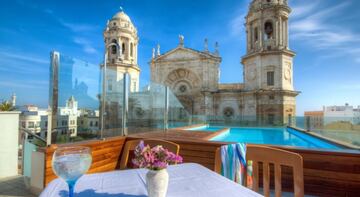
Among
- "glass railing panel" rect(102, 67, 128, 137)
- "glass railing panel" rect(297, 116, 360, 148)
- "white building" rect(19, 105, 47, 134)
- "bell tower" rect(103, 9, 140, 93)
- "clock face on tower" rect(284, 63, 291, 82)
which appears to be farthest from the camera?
"bell tower" rect(103, 9, 140, 93)

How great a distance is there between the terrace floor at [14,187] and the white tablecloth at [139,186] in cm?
236

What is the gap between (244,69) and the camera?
22.8 metres

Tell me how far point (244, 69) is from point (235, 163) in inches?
893

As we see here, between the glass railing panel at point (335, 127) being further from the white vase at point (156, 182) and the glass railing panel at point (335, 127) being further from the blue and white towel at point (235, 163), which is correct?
the white vase at point (156, 182)

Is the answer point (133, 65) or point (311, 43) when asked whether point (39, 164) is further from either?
point (133, 65)

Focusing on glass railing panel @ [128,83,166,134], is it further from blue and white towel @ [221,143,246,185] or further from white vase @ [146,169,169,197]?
white vase @ [146,169,169,197]

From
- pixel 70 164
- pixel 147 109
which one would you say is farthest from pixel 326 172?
pixel 147 109

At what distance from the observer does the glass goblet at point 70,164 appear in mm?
876

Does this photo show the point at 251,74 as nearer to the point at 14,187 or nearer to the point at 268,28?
the point at 268,28

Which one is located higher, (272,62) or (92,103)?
(272,62)

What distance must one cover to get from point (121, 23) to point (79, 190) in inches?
982

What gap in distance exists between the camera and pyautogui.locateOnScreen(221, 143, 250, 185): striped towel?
5.21 ft

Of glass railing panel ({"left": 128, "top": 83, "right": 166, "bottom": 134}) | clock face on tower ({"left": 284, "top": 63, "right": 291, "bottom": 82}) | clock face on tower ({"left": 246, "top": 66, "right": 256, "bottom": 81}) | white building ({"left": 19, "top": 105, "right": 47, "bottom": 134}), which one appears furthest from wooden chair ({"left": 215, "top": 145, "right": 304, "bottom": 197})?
clock face on tower ({"left": 284, "top": 63, "right": 291, "bottom": 82})

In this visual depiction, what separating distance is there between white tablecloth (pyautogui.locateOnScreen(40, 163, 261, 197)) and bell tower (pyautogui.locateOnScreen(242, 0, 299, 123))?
65.5 feet
